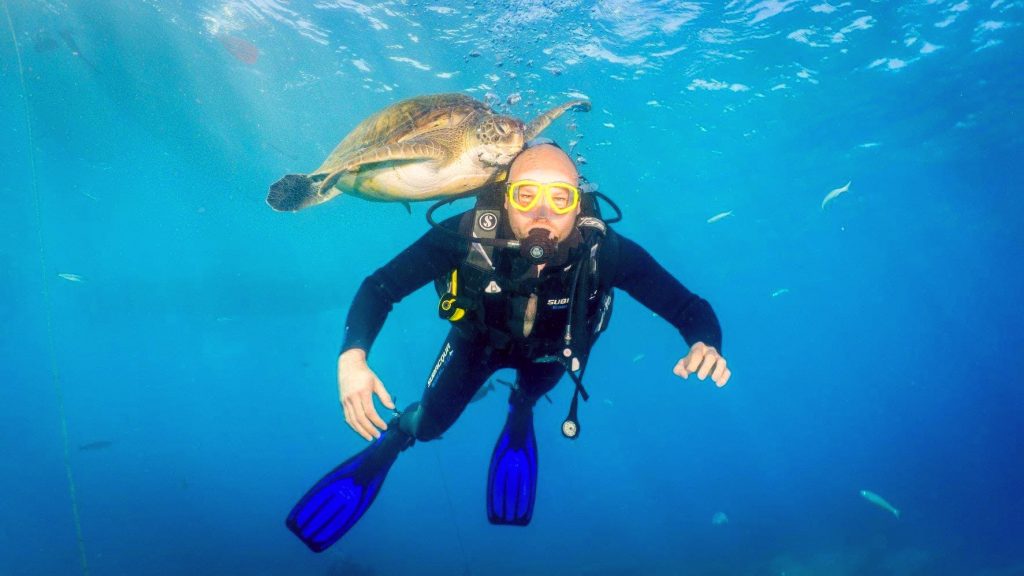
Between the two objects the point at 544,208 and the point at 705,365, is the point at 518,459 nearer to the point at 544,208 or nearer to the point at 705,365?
the point at 705,365

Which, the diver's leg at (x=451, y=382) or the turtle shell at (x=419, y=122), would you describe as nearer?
the diver's leg at (x=451, y=382)

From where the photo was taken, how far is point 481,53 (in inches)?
492

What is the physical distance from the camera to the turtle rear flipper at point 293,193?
564cm

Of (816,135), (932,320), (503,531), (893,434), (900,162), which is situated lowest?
(932,320)

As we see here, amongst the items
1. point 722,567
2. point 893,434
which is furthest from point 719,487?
point 893,434

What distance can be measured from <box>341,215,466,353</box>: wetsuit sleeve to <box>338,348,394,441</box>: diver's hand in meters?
0.13

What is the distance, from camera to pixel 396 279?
352 cm

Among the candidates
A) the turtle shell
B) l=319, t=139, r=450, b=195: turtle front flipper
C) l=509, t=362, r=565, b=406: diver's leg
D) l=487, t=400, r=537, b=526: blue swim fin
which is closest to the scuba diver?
l=509, t=362, r=565, b=406: diver's leg

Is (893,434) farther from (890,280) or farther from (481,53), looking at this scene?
(481,53)

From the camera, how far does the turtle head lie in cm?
453

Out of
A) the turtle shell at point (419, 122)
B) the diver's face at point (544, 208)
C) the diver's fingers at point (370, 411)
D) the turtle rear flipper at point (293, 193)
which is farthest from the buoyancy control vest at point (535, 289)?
the turtle rear flipper at point (293, 193)

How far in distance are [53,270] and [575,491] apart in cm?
4361

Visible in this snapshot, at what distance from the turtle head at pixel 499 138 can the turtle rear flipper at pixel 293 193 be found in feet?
7.77

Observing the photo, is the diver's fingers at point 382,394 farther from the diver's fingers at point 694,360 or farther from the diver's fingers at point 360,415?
the diver's fingers at point 694,360
